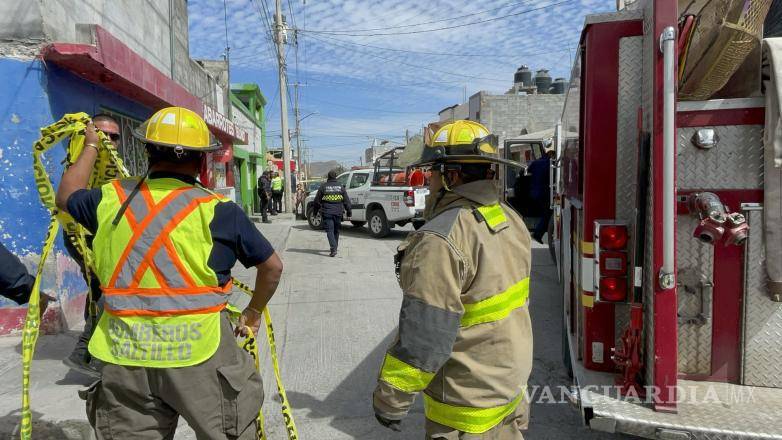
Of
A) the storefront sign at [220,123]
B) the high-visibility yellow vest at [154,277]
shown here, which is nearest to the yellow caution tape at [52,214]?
the high-visibility yellow vest at [154,277]

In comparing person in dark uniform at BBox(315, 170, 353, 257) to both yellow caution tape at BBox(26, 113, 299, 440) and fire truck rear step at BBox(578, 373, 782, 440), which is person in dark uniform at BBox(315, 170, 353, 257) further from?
fire truck rear step at BBox(578, 373, 782, 440)

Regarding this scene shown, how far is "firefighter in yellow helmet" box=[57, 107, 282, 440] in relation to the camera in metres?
2.01

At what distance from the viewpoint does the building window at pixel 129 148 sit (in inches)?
280

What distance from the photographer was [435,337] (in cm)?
177

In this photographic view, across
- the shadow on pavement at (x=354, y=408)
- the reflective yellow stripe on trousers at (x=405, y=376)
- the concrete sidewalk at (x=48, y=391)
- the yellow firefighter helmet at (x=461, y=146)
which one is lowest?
the shadow on pavement at (x=354, y=408)

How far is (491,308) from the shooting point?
1946 millimetres

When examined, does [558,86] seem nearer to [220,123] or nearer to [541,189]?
[220,123]

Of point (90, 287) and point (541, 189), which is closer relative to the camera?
point (90, 287)

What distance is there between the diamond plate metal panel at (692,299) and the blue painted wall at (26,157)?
5.45 meters

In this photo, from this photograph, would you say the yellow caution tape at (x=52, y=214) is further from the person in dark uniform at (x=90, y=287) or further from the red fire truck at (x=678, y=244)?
the red fire truck at (x=678, y=244)

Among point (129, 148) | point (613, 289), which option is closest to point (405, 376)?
point (613, 289)

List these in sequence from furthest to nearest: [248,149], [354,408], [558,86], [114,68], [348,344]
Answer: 1. [558,86]
2. [248,149]
3. [114,68]
4. [348,344]
5. [354,408]

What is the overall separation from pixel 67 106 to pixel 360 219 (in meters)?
8.63

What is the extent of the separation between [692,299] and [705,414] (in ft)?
1.98
